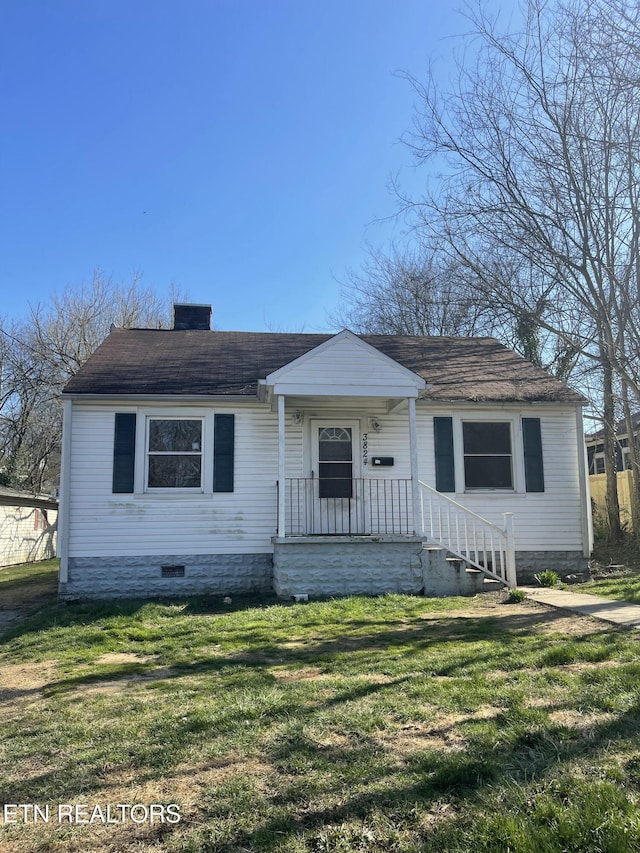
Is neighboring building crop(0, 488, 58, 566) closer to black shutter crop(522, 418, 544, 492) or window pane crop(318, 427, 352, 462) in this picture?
window pane crop(318, 427, 352, 462)

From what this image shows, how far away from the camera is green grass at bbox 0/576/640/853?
2.54 m

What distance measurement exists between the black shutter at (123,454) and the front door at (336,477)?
3.05 m

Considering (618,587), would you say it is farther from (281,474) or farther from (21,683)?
(21,683)

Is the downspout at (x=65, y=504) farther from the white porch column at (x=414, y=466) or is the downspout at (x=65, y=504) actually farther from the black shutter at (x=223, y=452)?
the white porch column at (x=414, y=466)

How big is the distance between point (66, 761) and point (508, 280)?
11056mm

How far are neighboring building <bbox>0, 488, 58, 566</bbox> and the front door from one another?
1069 centimetres

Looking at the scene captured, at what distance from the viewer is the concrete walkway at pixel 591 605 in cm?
645

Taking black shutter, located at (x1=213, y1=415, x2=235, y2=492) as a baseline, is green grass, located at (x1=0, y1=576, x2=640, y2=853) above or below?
below

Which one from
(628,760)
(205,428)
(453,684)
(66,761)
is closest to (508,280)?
(205,428)

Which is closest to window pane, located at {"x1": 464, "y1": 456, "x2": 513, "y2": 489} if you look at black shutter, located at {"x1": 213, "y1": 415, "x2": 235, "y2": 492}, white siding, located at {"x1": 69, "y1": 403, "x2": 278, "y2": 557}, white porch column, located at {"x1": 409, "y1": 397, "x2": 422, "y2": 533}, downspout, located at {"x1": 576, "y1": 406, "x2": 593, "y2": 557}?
downspout, located at {"x1": 576, "y1": 406, "x2": 593, "y2": 557}

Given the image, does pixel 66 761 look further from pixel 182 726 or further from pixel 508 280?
pixel 508 280

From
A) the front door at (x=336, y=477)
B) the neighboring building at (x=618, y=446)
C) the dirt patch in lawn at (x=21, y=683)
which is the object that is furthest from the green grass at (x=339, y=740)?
the neighboring building at (x=618, y=446)

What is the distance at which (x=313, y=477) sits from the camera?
10484 millimetres

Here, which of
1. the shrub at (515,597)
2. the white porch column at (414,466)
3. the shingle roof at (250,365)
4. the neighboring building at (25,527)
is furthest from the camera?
the neighboring building at (25,527)
